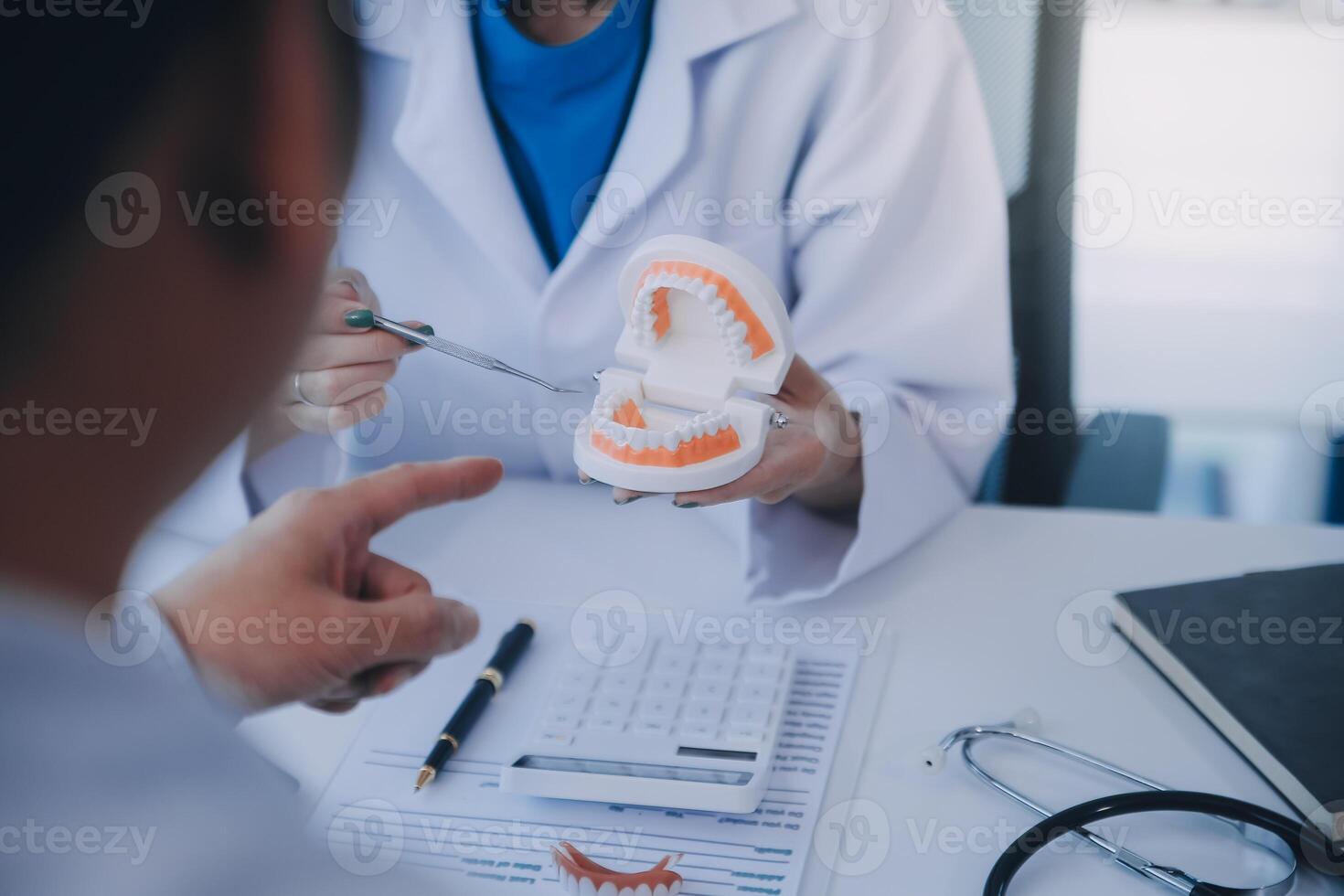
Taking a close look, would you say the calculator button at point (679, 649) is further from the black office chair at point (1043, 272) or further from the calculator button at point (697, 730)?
the black office chair at point (1043, 272)

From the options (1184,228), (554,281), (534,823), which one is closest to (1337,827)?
(534,823)

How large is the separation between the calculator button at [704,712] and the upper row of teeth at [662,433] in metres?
0.17

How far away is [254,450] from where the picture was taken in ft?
3.04

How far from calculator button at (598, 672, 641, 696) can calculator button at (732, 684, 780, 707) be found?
64 mm

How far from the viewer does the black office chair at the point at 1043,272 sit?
3.42 ft

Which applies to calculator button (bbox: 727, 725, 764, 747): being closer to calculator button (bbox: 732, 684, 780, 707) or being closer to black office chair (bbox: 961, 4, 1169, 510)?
calculator button (bbox: 732, 684, 780, 707)

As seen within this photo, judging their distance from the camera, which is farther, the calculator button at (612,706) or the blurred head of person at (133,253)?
the calculator button at (612,706)

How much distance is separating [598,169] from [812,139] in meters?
0.19

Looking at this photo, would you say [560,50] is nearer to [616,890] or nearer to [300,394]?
[300,394]

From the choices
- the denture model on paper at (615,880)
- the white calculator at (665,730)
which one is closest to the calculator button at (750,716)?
the white calculator at (665,730)

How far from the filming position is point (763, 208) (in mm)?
977

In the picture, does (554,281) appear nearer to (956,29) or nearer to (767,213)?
(767,213)

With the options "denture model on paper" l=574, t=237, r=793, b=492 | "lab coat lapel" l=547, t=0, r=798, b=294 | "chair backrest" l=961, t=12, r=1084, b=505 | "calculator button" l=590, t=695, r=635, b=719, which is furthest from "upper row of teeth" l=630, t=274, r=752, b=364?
"chair backrest" l=961, t=12, r=1084, b=505

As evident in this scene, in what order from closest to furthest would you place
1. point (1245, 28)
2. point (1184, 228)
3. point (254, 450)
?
1. point (254, 450)
2. point (1245, 28)
3. point (1184, 228)
